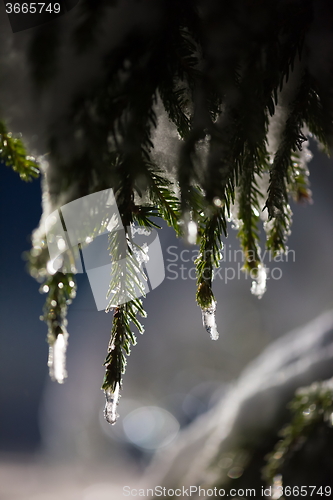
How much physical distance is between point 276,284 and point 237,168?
497cm

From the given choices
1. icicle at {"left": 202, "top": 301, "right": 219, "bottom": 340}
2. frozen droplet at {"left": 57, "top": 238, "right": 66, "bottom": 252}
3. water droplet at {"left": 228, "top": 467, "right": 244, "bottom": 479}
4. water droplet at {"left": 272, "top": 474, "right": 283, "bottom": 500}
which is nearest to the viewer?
frozen droplet at {"left": 57, "top": 238, "right": 66, "bottom": 252}

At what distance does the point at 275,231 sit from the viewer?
814 mm

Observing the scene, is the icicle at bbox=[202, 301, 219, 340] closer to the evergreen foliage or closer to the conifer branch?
the evergreen foliage

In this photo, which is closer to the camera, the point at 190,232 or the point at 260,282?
the point at 190,232

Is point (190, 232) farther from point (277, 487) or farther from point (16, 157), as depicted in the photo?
point (277, 487)

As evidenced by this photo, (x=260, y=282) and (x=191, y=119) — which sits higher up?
(x=191, y=119)

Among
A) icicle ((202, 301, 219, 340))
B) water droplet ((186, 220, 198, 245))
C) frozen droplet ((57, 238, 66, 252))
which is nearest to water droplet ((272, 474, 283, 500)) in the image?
icicle ((202, 301, 219, 340))

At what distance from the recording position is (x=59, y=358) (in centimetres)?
60

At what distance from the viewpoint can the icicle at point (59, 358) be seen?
22.4 inches

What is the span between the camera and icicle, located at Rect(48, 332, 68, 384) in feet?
1.87

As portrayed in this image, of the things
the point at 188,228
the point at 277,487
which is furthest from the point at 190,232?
the point at 277,487

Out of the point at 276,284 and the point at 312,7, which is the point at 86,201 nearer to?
the point at 312,7

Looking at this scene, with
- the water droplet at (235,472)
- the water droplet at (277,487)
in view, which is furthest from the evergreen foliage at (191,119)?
the water droplet at (235,472)

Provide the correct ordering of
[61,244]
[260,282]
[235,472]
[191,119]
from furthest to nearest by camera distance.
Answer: [235,472] → [260,282] → [191,119] → [61,244]
